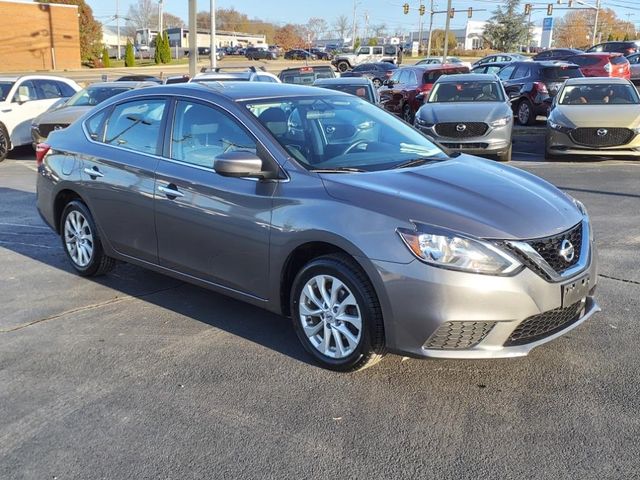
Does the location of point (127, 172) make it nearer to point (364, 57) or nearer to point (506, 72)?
point (506, 72)

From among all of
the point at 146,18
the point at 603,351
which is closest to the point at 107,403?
the point at 603,351

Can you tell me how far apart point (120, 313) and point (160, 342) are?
0.74 meters

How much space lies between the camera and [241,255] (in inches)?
174

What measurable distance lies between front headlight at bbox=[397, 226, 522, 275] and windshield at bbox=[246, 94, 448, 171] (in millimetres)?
947

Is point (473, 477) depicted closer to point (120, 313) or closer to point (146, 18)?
point (120, 313)

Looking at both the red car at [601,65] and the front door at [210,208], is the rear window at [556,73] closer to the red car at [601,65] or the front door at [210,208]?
the red car at [601,65]

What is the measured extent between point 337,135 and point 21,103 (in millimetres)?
11713

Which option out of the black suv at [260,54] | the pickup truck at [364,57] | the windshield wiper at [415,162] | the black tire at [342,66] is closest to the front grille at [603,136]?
the windshield wiper at [415,162]

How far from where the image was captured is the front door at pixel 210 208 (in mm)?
4332

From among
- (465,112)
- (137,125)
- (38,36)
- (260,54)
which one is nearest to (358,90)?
(465,112)

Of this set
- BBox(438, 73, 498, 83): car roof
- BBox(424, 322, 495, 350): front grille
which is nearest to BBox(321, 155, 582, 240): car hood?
BBox(424, 322, 495, 350): front grille

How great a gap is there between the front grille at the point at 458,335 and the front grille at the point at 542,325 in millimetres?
170

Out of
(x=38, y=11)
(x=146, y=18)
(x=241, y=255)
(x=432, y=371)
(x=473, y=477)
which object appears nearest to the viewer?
(x=473, y=477)

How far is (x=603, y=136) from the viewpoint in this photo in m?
11.9
